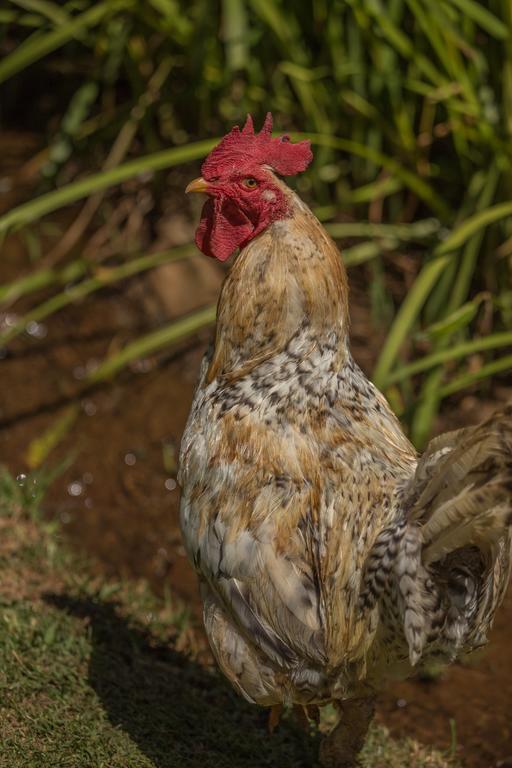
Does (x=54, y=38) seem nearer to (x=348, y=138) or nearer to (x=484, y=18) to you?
(x=348, y=138)

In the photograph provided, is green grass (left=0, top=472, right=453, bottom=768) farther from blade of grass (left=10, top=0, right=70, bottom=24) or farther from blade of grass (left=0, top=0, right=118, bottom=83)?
blade of grass (left=10, top=0, right=70, bottom=24)

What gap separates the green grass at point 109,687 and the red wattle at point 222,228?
1518 mm

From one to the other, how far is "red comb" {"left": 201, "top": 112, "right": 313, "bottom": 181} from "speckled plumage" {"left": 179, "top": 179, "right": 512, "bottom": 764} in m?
0.10

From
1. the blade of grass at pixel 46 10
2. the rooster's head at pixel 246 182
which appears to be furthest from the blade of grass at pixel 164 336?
the blade of grass at pixel 46 10

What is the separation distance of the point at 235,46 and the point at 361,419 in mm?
2723

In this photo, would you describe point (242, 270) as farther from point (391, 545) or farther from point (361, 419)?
point (391, 545)

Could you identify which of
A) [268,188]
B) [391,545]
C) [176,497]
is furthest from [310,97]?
[391,545]

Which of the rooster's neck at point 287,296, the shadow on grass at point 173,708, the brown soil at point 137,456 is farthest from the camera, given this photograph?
the brown soil at point 137,456

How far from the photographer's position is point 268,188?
3143 mm

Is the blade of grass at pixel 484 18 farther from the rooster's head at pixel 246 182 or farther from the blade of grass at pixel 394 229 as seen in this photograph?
the rooster's head at pixel 246 182

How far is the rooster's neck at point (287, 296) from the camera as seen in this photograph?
3.09m

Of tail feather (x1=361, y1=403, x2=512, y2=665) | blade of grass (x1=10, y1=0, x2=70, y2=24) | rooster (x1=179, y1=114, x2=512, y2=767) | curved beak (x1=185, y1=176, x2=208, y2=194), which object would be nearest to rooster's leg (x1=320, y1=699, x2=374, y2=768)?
rooster (x1=179, y1=114, x2=512, y2=767)

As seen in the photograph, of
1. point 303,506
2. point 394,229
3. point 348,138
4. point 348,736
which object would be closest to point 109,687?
point 348,736

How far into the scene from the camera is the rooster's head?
3.14 metres
